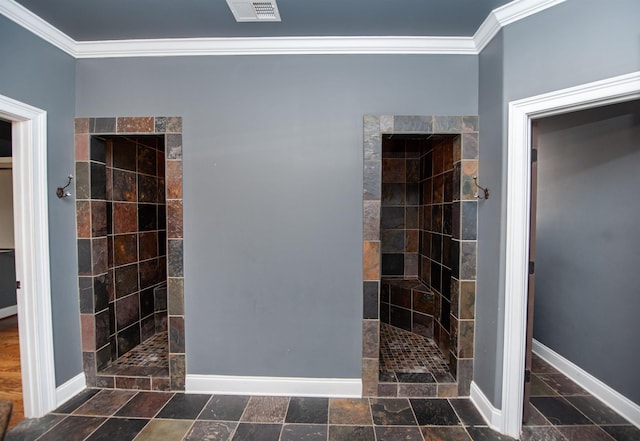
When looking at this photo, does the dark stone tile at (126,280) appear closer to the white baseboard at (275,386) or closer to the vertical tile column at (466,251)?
the white baseboard at (275,386)

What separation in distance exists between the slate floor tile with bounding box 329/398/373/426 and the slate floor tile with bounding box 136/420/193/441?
92cm

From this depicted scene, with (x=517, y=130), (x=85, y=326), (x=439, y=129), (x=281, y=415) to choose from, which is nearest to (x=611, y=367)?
(x=517, y=130)

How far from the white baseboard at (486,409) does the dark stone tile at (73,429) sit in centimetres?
248

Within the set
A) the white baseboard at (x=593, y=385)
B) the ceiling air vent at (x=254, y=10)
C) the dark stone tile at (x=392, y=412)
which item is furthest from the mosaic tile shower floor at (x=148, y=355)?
the white baseboard at (x=593, y=385)

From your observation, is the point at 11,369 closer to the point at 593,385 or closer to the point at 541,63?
the point at 541,63

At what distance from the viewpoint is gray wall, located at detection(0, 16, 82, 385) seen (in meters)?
1.74

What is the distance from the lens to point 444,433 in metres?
1.67

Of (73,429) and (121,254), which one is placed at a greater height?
(121,254)

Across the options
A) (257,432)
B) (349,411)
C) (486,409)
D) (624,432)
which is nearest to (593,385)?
(624,432)

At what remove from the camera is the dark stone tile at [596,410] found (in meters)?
1.80

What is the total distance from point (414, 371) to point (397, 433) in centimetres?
54

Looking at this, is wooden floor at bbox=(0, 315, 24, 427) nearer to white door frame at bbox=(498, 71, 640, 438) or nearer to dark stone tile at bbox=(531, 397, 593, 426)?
white door frame at bbox=(498, 71, 640, 438)

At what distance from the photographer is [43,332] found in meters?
1.85

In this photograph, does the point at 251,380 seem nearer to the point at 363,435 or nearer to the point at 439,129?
the point at 363,435
